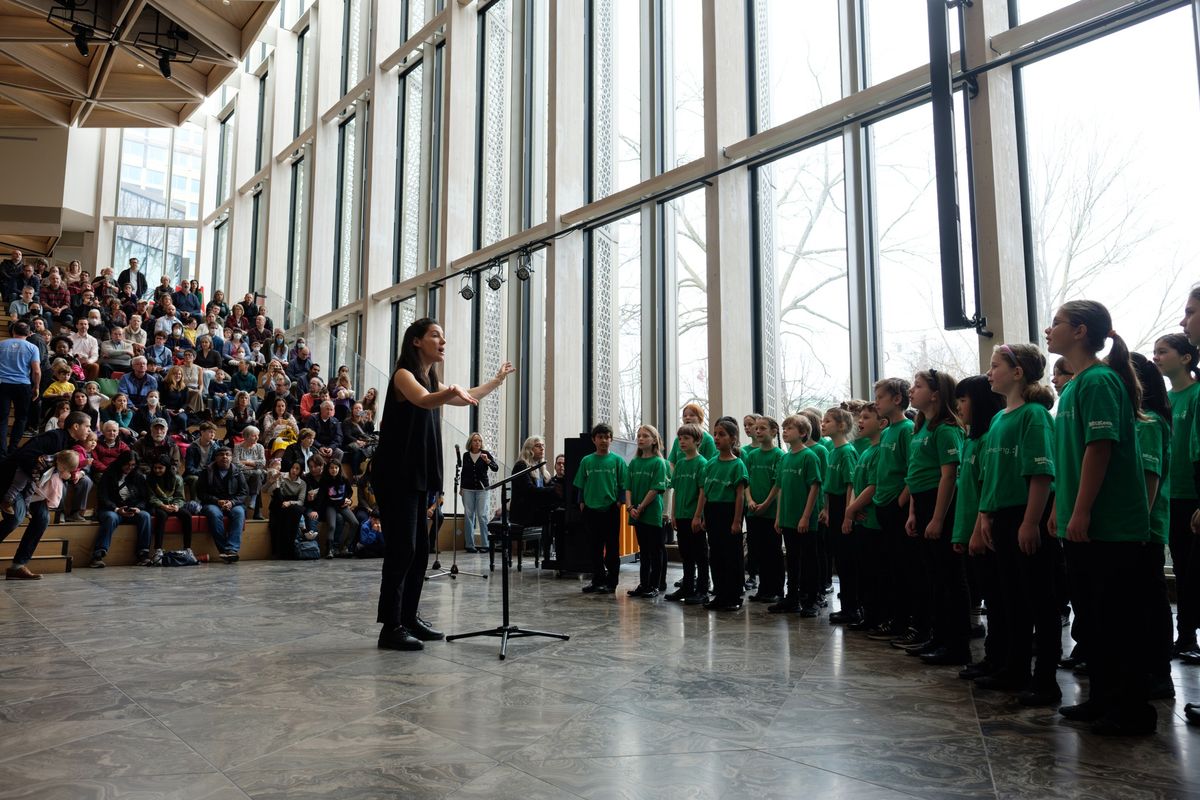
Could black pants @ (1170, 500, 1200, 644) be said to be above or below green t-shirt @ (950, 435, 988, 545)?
below

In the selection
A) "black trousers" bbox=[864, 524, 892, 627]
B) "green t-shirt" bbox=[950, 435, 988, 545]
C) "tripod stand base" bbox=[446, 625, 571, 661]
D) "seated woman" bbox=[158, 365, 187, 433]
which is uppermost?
"seated woman" bbox=[158, 365, 187, 433]

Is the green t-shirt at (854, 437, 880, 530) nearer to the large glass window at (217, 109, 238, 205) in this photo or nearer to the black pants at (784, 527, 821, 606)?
the black pants at (784, 527, 821, 606)

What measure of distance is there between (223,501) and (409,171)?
30.3 feet

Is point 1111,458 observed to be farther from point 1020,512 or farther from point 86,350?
point 86,350

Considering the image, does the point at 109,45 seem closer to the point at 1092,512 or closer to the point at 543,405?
Result: the point at 543,405

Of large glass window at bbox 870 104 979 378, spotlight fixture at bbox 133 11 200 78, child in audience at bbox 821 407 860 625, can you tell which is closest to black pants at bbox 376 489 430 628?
child in audience at bbox 821 407 860 625

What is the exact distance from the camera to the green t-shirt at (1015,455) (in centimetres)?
332

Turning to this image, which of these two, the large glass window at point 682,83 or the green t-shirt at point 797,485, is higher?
the large glass window at point 682,83

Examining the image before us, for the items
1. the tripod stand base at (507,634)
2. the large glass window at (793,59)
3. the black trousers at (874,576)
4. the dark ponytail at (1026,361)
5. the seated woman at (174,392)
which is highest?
the large glass window at (793,59)

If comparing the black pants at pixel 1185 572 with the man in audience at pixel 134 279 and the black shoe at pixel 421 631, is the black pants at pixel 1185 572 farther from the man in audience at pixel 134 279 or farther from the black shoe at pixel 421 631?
the man in audience at pixel 134 279

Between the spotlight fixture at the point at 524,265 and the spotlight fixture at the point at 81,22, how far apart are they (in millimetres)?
10518

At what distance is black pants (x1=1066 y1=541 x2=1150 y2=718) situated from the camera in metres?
2.78

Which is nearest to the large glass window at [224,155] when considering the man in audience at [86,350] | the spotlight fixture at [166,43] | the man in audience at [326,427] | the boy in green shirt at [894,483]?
the spotlight fixture at [166,43]

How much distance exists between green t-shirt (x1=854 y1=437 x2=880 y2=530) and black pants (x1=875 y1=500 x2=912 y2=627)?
192 millimetres
